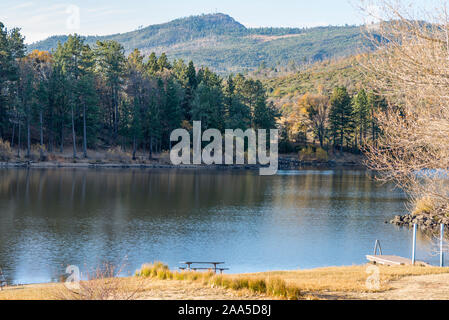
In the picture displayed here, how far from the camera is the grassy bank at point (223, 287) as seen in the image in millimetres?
9425

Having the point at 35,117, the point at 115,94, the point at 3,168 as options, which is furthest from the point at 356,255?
the point at 115,94

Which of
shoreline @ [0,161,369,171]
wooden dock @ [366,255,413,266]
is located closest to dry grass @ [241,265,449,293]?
wooden dock @ [366,255,413,266]

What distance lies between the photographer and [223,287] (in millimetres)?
10531

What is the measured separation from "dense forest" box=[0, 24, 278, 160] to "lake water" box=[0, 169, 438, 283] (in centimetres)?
1374

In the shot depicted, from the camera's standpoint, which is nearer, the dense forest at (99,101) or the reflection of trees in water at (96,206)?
the reflection of trees in water at (96,206)

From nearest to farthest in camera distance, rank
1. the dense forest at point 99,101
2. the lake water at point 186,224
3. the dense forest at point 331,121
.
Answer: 1. the lake water at point 186,224
2. the dense forest at point 99,101
3. the dense forest at point 331,121

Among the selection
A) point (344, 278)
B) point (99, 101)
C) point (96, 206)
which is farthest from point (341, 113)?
point (344, 278)

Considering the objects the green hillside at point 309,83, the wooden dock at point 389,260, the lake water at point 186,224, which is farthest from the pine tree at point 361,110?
the wooden dock at point 389,260

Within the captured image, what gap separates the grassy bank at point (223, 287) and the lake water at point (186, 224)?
5.33 m

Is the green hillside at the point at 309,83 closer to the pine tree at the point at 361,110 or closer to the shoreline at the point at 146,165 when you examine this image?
the pine tree at the point at 361,110

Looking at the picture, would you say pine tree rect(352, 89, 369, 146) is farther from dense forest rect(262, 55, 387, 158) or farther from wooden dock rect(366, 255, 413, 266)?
wooden dock rect(366, 255, 413, 266)

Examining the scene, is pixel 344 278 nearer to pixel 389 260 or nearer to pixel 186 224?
pixel 389 260

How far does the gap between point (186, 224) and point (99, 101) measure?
46882 millimetres
